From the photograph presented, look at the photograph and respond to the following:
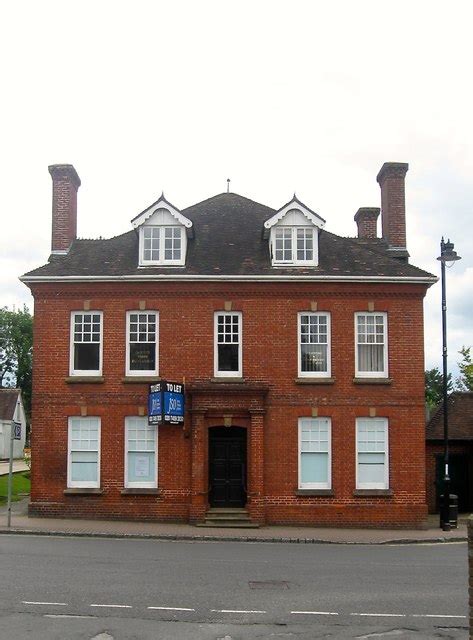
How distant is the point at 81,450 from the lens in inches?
1049

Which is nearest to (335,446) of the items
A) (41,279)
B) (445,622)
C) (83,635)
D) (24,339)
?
(41,279)

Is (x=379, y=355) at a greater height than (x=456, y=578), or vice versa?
(x=379, y=355)

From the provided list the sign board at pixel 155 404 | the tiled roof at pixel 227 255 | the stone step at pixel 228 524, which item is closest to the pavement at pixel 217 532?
the stone step at pixel 228 524

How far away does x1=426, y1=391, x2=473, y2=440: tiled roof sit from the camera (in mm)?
31031

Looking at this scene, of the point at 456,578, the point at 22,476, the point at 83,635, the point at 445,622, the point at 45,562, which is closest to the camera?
the point at 83,635

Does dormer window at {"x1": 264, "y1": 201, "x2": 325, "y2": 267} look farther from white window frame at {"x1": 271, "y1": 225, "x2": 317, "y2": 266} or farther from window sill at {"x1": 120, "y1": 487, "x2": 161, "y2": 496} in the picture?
window sill at {"x1": 120, "y1": 487, "x2": 161, "y2": 496}

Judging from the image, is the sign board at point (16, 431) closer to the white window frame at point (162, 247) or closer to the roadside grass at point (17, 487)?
the white window frame at point (162, 247)

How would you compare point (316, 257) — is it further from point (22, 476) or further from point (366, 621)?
point (22, 476)

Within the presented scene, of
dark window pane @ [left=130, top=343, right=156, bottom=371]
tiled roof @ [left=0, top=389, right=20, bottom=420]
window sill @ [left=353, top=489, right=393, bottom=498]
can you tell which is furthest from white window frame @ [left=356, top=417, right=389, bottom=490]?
tiled roof @ [left=0, top=389, right=20, bottom=420]

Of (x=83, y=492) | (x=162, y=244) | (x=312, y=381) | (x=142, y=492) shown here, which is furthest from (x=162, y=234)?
(x=83, y=492)

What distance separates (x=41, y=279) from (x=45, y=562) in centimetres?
1250

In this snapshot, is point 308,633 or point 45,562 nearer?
point 308,633

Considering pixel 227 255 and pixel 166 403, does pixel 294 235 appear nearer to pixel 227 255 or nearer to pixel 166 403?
pixel 227 255

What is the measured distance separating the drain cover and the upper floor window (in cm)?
1484
